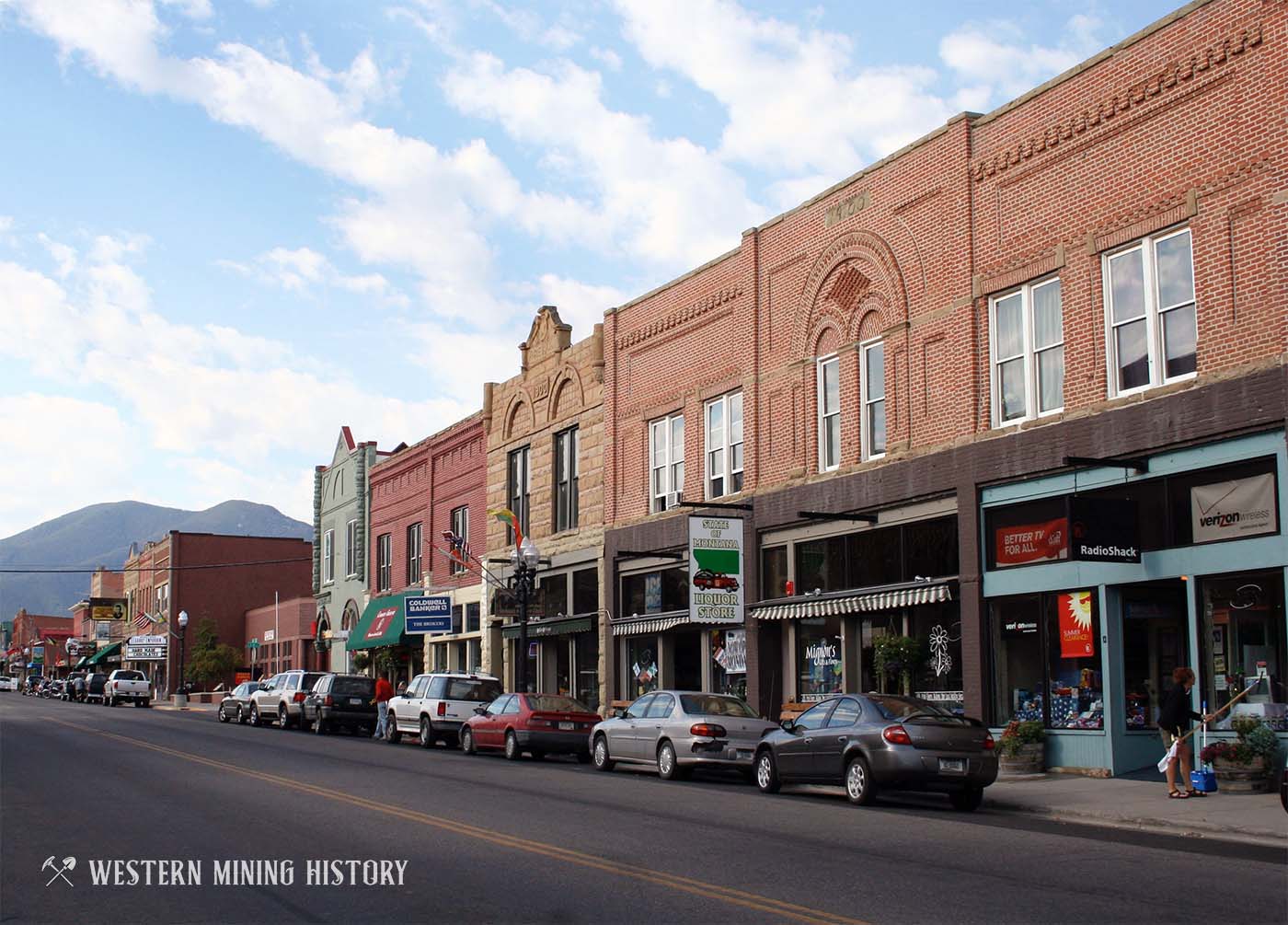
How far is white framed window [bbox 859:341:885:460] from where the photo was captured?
25750 millimetres

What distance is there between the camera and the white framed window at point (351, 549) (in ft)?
175

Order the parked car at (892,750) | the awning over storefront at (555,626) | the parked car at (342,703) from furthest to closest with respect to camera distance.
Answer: the parked car at (342,703) < the awning over storefront at (555,626) < the parked car at (892,750)

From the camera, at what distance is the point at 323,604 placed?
57.2 metres

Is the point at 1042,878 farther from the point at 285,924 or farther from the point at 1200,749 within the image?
the point at 1200,749

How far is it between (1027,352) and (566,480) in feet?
57.9

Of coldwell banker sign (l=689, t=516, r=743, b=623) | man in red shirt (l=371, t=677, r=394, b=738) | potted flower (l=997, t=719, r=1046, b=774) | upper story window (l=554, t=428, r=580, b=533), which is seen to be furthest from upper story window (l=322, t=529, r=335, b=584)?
potted flower (l=997, t=719, r=1046, b=774)

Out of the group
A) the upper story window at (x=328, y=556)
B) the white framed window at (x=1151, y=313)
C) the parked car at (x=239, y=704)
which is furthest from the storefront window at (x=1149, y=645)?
the upper story window at (x=328, y=556)

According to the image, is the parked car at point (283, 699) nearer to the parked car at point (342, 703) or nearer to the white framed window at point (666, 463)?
the parked car at point (342, 703)

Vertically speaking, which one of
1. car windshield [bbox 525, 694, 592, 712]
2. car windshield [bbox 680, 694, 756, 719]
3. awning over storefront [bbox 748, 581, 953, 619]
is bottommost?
car windshield [bbox 525, 694, 592, 712]

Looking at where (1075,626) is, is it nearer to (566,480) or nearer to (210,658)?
(566,480)

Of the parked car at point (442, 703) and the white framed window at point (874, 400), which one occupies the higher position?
the white framed window at point (874, 400)

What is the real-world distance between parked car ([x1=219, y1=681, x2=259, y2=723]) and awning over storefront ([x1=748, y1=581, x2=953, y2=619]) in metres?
21.9

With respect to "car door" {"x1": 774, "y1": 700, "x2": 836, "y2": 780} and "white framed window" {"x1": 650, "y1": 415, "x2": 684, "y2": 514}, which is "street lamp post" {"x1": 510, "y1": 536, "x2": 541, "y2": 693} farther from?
"car door" {"x1": 774, "y1": 700, "x2": 836, "y2": 780}

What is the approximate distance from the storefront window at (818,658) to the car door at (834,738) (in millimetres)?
7667
